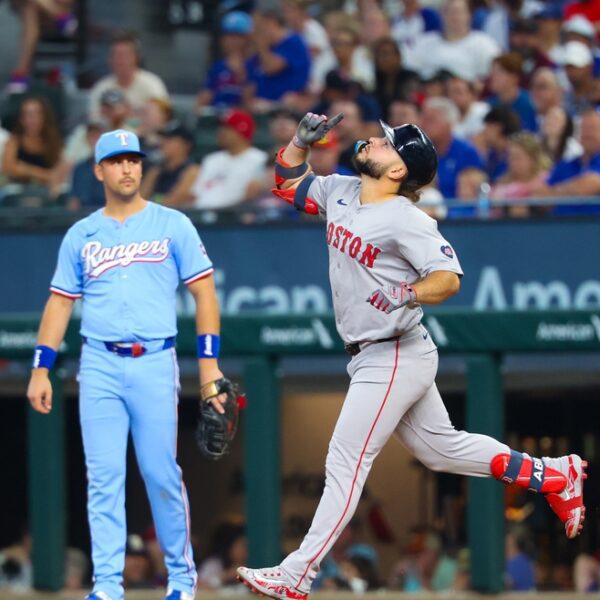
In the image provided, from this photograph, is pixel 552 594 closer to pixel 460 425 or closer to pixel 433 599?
pixel 433 599

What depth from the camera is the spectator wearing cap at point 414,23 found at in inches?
450

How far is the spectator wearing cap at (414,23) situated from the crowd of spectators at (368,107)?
12mm

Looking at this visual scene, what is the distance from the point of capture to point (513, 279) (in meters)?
8.61

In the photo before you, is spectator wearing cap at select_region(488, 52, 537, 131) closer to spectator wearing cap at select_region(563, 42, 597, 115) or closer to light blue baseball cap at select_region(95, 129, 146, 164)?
spectator wearing cap at select_region(563, 42, 597, 115)

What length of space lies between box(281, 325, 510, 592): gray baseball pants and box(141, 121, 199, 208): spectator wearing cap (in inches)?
173

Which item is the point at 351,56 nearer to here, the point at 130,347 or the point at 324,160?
the point at 324,160

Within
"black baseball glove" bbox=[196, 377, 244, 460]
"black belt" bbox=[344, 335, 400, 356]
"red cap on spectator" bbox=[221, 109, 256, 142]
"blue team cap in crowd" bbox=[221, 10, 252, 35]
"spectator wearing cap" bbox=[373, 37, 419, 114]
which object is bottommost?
"black baseball glove" bbox=[196, 377, 244, 460]

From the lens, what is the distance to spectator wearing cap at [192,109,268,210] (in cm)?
960

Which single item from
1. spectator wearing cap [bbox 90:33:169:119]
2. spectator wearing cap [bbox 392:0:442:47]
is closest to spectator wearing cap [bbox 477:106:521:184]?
spectator wearing cap [bbox 392:0:442:47]

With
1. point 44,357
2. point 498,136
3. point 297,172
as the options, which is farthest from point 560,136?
point 44,357

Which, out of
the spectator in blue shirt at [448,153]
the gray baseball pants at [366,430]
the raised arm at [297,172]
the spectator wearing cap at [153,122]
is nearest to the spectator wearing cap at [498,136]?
the spectator in blue shirt at [448,153]

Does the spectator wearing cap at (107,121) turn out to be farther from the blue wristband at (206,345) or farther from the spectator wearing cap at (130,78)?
the blue wristband at (206,345)

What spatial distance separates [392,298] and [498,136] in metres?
4.48

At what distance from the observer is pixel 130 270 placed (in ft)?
19.1
